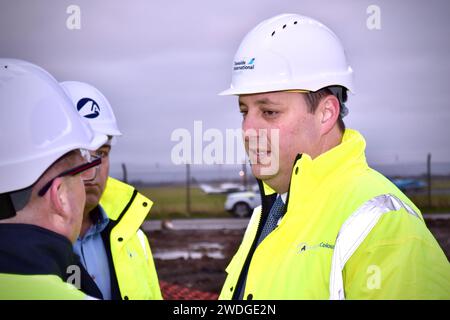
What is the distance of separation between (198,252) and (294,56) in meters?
10.8

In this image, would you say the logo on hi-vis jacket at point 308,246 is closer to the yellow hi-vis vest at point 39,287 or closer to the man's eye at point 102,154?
the yellow hi-vis vest at point 39,287

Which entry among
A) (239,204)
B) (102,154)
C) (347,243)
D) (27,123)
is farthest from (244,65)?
(239,204)

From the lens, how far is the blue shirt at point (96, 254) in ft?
13.3

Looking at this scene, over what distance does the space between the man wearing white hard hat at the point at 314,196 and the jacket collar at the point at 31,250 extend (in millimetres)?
875

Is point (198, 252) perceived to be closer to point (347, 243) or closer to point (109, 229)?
point (109, 229)

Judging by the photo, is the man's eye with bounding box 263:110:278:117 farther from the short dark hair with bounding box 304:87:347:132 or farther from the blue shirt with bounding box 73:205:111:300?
the blue shirt with bounding box 73:205:111:300

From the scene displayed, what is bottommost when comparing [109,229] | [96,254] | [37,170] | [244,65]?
[96,254]

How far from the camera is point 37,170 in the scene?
2125mm

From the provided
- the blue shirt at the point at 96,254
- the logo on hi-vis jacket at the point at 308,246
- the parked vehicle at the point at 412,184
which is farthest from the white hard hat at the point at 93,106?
the parked vehicle at the point at 412,184

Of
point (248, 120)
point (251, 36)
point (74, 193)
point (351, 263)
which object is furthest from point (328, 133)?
point (74, 193)

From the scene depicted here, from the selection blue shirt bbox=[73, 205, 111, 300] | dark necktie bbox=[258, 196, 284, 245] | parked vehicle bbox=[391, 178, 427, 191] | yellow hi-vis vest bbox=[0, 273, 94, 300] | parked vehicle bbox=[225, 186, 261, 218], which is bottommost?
parked vehicle bbox=[225, 186, 261, 218]

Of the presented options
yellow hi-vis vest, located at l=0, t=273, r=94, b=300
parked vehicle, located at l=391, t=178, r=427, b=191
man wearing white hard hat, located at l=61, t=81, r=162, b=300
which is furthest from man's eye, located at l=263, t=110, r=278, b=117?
parked vehicle, located at l=391, t=178, r=427, b=191

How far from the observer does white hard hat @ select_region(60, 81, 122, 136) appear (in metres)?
4.20
